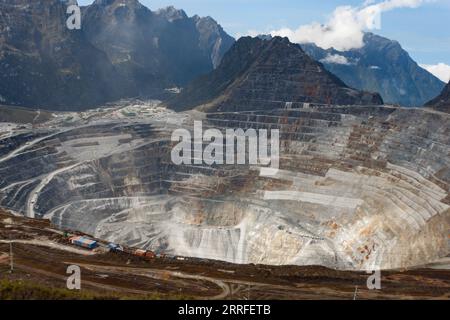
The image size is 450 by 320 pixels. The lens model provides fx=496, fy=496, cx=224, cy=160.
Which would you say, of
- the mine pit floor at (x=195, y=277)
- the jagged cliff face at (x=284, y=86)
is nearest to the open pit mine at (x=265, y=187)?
the jagged cliff face at (x=284, y=86)

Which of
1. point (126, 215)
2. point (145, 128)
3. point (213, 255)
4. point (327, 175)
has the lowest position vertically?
point (213, 255)

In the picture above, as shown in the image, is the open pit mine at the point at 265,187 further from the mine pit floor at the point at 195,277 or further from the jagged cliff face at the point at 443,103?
the mine pit floor at the point at 195,277

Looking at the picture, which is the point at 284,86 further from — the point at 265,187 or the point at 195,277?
the point at 195,277

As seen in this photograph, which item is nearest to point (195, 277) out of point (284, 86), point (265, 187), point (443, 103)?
point (265, 187)

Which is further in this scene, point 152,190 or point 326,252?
point 152,190

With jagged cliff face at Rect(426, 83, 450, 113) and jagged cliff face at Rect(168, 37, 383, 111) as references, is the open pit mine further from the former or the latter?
jagged cliff face at Rect(426, 83, 450, 113)
